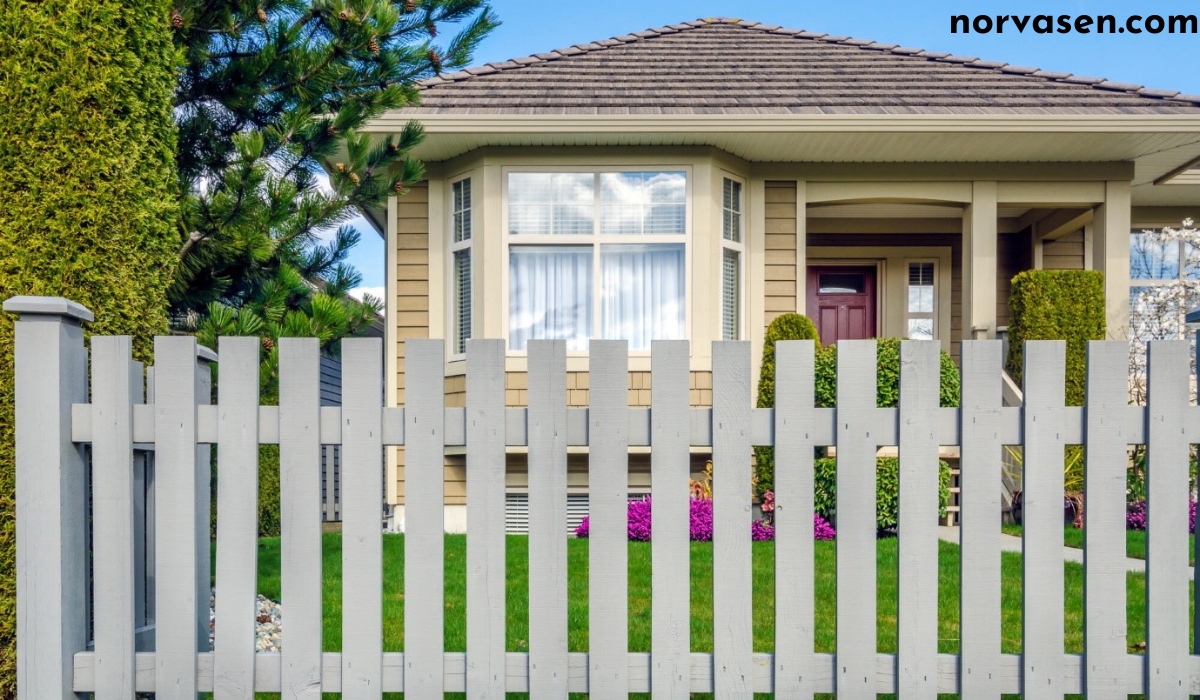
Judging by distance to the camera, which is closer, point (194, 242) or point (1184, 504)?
point (1184, 504)

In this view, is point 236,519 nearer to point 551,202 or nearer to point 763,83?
point 551,202

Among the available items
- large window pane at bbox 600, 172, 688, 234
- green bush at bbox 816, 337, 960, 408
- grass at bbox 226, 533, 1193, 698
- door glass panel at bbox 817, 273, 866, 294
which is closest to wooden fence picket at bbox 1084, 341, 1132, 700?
grass at bbox 226, 533, 1193, 698

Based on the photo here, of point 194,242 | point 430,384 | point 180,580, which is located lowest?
point 180,580

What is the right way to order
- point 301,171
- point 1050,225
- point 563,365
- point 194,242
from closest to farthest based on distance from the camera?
point 563,365 < point 194,242 < point 301,171 < point 1050,225

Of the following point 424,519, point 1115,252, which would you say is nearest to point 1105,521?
point 424,519

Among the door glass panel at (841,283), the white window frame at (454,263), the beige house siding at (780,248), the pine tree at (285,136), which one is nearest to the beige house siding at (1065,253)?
the door glass panel at (841,283)

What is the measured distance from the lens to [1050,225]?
9633 millimetres

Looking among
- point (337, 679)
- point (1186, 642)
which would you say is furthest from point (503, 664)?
point (1186, 642)

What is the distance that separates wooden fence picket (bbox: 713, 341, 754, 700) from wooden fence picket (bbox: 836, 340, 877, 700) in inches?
10.0

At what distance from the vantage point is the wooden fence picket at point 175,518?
251 cm

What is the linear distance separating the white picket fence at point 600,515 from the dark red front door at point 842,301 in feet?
28.6

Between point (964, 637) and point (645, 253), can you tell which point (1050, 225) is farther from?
point (964, 637)

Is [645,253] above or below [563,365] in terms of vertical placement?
above

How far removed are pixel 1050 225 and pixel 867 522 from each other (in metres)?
8.41
